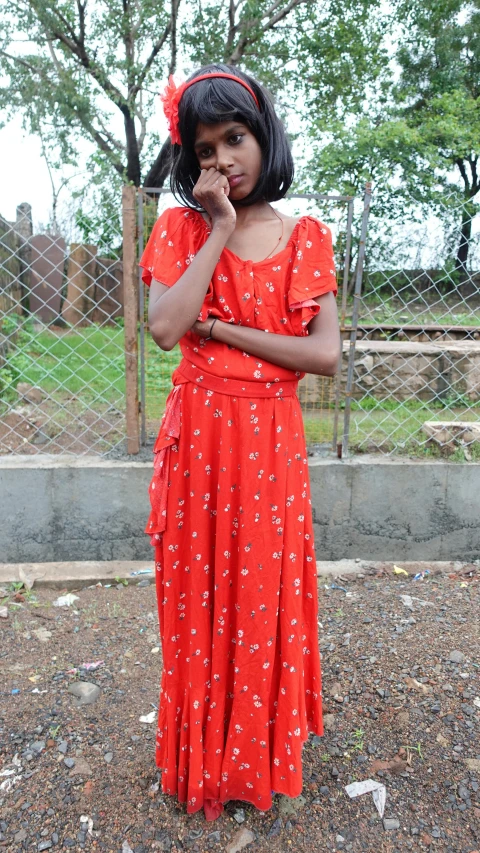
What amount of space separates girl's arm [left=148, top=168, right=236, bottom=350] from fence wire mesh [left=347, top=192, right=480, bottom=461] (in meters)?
2.06

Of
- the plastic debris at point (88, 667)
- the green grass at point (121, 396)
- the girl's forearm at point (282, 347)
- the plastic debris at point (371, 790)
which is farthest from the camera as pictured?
the green grass at point (121, 396)

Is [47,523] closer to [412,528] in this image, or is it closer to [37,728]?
[37,728]

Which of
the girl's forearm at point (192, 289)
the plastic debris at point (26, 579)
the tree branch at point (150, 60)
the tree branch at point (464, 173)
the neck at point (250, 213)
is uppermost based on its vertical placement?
the tree branch at point (150, 60)

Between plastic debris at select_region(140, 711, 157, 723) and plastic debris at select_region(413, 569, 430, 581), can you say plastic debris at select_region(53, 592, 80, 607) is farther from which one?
plastic debris at select_region(413, 569, 430, 581)

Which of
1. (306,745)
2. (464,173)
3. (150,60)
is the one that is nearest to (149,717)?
(306,745)

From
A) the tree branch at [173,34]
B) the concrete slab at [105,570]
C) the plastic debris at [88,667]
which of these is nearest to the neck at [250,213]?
the plastic debris at [88,667]

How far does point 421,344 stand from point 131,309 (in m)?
3.64

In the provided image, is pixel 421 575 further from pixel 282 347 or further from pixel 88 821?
pixel 282 347

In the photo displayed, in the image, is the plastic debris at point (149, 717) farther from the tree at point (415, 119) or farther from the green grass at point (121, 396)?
the tree at point (415, 119)

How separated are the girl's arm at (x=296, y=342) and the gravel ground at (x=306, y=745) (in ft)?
4.25

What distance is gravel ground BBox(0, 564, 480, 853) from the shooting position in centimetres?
168

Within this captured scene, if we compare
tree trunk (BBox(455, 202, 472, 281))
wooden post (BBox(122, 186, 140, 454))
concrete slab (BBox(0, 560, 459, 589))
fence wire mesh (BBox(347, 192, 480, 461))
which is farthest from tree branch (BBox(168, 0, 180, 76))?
concrete slab (BBox(0, 560, 459, 589))

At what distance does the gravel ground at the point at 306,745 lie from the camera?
1680 millimetres

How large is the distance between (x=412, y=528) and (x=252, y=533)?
2.19 meters
